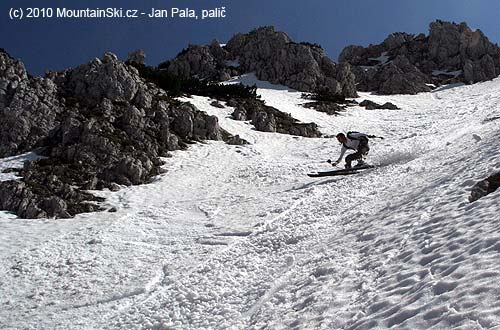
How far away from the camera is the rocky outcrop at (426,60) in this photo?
77875 mm

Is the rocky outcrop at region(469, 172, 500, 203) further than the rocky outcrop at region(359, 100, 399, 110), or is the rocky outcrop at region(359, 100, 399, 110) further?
the rocky outcrop at region(359, 100, 399, 110)

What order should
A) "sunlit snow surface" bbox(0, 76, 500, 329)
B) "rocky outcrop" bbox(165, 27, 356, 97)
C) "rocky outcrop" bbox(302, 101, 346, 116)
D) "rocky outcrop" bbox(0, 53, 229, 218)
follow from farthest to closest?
"rocky outcrop" bbox(165, 27, 356, 97) → "rocky outcrop" bbox(302, 101, 346, 116) → "rocky outcrop" bbox(0, 53, 229, 218) → "sunlit snow surface" bbox(0, 76, 500, 329)

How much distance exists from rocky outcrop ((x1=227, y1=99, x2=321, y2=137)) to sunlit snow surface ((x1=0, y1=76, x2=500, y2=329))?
56.5 feet

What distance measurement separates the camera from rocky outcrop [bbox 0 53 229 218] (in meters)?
19.6

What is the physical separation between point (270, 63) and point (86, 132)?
2110 inches

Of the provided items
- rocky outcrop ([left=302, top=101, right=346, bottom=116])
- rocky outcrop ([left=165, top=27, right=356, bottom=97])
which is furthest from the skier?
rocky outcrop ([left=165, top=27, right=356, bottom=97])

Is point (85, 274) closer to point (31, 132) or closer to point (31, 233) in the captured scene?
point (31, 233)

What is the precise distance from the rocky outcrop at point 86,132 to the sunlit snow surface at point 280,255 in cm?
177

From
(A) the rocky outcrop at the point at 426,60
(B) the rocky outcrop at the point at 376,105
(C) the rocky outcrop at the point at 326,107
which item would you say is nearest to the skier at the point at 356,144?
(C) the rocky outcrop at the point at 326,107

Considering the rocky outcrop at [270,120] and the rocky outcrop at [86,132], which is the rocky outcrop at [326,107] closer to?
the rocky outcrop at [270,120]

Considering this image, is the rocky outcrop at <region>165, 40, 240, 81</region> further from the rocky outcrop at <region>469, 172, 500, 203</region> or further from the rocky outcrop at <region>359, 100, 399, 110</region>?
the rocky outcrop at <region>469, 172, 500, 203</region>

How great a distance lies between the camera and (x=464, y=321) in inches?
204

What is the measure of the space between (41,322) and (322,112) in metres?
44.3

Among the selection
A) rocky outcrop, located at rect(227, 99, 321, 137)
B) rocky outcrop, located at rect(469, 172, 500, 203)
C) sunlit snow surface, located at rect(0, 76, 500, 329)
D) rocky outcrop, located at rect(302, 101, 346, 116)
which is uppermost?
rocky outcrop, located at rect(302, 101, 346, 116)
